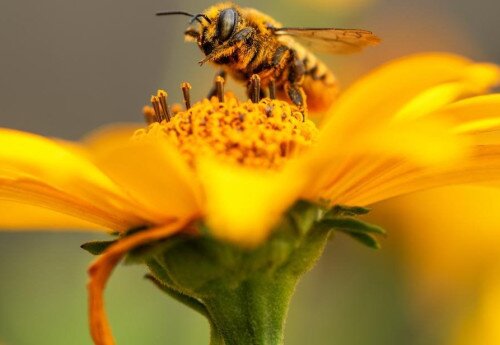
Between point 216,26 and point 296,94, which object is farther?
point 296,94

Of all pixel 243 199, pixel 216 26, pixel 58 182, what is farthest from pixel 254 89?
pixel 243 199

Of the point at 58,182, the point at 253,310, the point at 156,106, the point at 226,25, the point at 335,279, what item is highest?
the point at 226,25

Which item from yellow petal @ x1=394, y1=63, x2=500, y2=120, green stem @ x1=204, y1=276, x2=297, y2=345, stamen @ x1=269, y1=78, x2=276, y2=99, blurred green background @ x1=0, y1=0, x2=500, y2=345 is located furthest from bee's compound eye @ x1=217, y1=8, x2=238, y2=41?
blurred green background @ x1=0, y1=0, x2=500, y2=345

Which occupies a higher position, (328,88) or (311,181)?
(328,88)

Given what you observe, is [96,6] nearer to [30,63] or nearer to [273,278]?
[30,63]

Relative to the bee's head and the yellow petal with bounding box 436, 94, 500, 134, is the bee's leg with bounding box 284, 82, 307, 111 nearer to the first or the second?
the bee's head

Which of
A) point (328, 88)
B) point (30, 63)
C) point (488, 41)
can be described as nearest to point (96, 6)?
point (30, 63)

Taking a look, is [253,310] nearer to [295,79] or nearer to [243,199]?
[243,199]
